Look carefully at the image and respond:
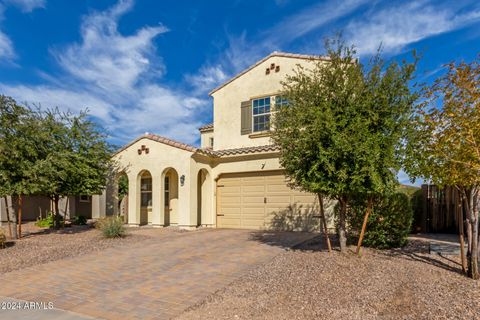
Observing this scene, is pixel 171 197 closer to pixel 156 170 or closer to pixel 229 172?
pixel 156 170

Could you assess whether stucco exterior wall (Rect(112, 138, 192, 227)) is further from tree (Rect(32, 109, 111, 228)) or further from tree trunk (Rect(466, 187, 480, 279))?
tree trunk (Rect(466, 187, 480, 279))

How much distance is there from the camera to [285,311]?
14.7 feet

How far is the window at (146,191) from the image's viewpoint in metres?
15.7

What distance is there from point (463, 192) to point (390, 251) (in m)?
2.65

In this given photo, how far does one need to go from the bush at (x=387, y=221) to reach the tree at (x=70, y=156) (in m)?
11.2

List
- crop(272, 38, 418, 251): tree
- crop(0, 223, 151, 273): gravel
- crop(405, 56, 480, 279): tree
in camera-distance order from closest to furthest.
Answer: crop(405, 56, 480, 279): tree, crop(272, 38, 418, 251): tree, crop(0, 223, 151, 273): gravel

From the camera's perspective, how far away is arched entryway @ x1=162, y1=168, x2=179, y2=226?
15.3m

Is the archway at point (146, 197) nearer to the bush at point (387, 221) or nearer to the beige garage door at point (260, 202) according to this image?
the beige garage door at point (260, 202)

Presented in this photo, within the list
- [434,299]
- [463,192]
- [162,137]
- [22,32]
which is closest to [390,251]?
[463,192]

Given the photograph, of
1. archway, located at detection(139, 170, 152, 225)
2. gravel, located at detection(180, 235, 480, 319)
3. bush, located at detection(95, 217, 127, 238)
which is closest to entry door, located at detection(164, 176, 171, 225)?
archway, located at detection(139, 170, 152, 225)

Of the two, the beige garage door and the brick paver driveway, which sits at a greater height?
the beige garage door

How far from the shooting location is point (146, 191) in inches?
617

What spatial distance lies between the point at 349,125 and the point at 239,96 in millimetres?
8820

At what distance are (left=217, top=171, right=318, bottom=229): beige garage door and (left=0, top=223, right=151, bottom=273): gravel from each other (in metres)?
4.01
